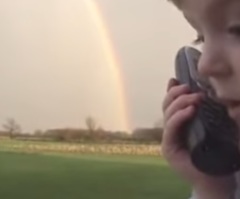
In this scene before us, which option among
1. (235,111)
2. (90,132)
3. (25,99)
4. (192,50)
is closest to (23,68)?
(25,99)

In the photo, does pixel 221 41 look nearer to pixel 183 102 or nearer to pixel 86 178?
pixel 183 102

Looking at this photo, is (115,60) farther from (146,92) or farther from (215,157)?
(215,157)

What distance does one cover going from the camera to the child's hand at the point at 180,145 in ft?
1.38

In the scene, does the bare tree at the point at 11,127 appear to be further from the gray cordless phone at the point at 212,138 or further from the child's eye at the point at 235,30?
the child's eye at the point at 235,30

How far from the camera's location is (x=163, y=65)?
1107mm

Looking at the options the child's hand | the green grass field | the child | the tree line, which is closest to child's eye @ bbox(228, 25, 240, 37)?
the child

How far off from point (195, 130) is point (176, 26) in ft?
2.44

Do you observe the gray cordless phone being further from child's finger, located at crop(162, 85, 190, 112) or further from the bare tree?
the bare tree

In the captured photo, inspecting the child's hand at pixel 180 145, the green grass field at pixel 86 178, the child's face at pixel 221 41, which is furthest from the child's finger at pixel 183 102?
the green grass field at pixel 86 178

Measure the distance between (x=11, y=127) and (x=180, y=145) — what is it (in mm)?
752

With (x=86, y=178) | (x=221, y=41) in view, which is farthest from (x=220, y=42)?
(x=86, y=178)

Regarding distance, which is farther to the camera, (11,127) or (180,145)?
(11,127)

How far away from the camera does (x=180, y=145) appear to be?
1.49 feet

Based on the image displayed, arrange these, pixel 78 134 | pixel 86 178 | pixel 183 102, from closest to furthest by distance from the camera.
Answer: pixel 183 102
pixel 86 178
pixel 78 134
